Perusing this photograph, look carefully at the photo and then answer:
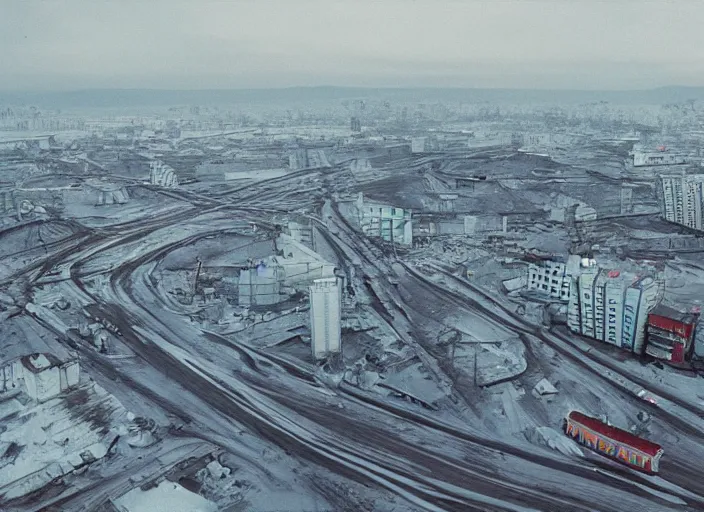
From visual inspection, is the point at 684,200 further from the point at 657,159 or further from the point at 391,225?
the point at 657,159

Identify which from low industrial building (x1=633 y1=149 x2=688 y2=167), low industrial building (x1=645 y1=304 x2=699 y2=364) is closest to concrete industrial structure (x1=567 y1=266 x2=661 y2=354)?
low industrial building (x1=645 y1=304 x2=699 y2=364)

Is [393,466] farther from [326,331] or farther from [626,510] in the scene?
[326,331]

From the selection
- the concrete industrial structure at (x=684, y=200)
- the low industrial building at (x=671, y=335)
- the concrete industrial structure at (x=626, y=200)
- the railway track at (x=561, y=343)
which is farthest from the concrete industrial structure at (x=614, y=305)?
the concrete industrial structure at (x=626, y=200)

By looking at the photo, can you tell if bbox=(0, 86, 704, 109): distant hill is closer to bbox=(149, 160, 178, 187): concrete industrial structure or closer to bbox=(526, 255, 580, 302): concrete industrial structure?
bbox=(149, 160, 178, 187): concrete industrial structure

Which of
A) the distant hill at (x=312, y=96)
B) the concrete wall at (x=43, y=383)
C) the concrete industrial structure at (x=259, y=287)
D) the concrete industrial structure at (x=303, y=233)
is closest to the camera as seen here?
the concrete wall at (x=43, y=383)

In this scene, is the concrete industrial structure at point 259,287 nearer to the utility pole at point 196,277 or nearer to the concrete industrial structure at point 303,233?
the utility pole at point 196,277

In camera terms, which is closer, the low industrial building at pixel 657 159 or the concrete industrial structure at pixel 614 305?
the concrete industrial structure at pixel 614 305
